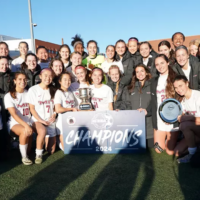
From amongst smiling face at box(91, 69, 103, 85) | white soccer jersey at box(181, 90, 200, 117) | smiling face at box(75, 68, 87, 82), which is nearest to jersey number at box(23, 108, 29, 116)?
smiling face at box(75, 68, 87, 82)

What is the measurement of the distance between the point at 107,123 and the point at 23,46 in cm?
295

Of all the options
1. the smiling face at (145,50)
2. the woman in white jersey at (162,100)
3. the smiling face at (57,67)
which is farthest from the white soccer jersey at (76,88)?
the smiling face at (145,50)

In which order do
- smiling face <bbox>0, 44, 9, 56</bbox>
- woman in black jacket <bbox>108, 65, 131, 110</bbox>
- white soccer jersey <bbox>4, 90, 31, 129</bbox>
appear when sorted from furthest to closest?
1. smiling face <bbox>0, 44, 9, 56</bbox>
2. woman in black jacket <bbox>108, 65, 131, 110</bbox>
3. white soccer jersey <bbox>4, 90, 31, 129</bbox>

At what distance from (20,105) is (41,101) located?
375 millimetres

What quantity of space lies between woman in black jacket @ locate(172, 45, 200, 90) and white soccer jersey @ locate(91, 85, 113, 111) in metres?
1.33

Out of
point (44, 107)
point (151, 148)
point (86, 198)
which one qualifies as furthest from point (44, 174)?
point (151, 148)

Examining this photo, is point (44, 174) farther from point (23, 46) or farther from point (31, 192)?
point (23, 46)

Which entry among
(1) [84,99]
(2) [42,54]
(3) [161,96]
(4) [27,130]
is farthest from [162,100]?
(2) [42,54]

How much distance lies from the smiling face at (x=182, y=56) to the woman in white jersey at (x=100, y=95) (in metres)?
1.43

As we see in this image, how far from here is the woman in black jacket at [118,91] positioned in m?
4.19

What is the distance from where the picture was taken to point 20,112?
391 centimetres

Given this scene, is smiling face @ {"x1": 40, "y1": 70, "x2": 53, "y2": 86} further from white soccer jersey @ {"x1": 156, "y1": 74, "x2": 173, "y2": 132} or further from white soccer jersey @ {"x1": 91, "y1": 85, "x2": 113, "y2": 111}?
white soccer jersey @ {"x1": 156, "y1": 74, "x2": 173, "y2": 132}

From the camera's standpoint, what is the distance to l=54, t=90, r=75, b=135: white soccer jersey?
402 cm

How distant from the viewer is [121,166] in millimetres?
3297
